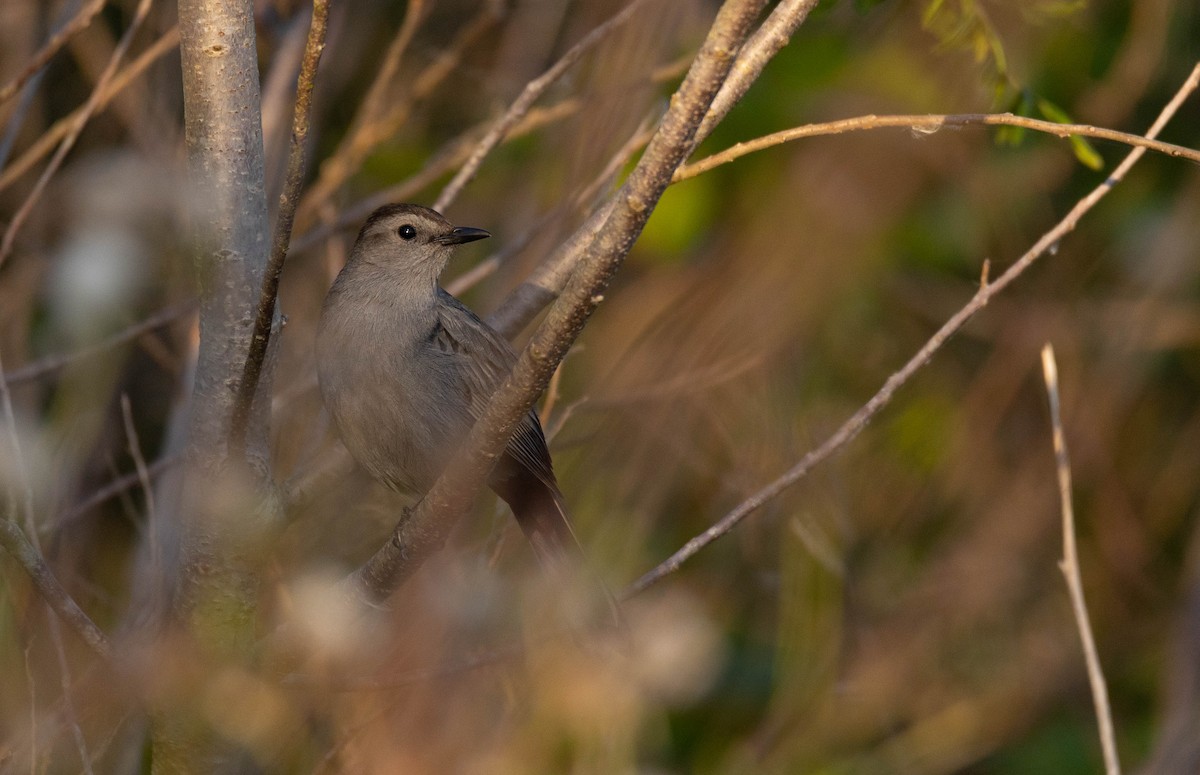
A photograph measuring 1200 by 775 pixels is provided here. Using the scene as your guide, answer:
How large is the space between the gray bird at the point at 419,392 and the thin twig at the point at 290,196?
1.18 metres

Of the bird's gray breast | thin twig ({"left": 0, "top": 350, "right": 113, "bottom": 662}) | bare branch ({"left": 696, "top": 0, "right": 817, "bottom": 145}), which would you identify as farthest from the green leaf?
A: thin twig ({"left": 0, "top": 350, "right": 113, "bottom": 662})

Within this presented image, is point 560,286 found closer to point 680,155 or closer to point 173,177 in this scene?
point 680,155

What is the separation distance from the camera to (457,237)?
4832 millimetres

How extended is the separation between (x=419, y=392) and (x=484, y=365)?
0.71 feet

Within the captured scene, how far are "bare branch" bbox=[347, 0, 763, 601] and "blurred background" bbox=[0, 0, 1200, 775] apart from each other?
0.14 meters

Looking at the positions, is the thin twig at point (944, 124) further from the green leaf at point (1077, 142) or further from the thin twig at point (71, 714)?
the thin twig at point (71, 714)

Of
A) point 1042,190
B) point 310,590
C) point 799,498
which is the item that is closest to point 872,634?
point 799,498

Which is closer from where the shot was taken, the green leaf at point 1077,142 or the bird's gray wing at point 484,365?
the green leaf at point 1077,142

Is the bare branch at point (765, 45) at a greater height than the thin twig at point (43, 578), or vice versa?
the bare branch at point (765, 45)

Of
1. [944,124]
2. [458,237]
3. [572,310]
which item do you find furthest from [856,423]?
[458,237]

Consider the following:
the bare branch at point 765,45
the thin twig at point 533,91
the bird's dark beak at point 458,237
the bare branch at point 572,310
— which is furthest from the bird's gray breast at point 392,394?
the bare branch at point 765,45

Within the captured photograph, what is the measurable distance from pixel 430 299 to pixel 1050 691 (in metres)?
3.61

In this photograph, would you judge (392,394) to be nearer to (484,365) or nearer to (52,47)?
(484,365)

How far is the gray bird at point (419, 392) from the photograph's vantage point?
427 cm
